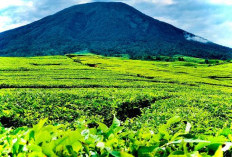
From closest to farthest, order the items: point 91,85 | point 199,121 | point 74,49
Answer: point 199,121, point 91,85, point 74,49

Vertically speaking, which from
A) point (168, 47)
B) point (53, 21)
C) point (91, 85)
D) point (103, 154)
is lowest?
point (91, 85)

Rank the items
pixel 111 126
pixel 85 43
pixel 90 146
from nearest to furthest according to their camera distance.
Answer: pixel 90 146 < pixel 111 126 < pixel 85 43

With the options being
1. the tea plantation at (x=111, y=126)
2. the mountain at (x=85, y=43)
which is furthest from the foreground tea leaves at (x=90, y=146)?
the mountain at (x=85, y=43)

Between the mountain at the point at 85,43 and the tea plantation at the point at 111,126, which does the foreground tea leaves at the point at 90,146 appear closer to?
the tea plantation at the point at 111,126

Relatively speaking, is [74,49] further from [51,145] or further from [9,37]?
[51,145]

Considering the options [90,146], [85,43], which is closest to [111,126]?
[90,146]

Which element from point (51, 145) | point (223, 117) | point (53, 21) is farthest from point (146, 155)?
point (53, 21)

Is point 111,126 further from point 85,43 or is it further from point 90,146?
point 85,43

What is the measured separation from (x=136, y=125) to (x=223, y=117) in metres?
3.12

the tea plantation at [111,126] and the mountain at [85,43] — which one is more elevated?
the mountain at [85,43]

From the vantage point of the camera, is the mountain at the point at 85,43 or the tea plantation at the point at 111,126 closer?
the tea plantation at the point at 111,126

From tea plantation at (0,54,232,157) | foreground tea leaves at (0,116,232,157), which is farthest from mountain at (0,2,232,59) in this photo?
foreground tea leaves at (0,116,232,157)

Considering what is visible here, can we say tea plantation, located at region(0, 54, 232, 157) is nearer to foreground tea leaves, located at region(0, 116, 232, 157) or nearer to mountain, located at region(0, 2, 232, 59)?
foreground tea leaves, located at region(0, 116, 232, 157)

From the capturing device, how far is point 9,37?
596 feet
